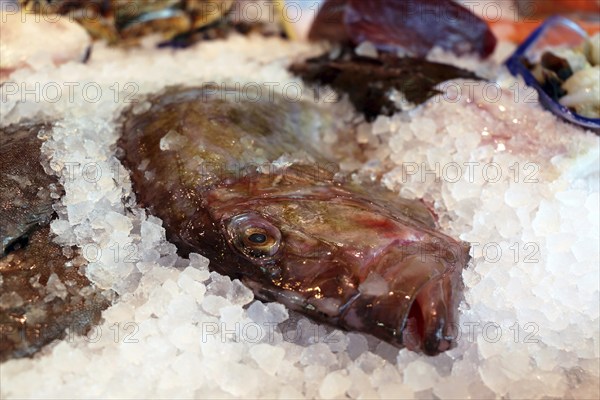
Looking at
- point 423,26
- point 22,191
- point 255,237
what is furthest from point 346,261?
point 423,26

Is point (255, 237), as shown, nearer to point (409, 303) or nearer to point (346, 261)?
point (346, 261)

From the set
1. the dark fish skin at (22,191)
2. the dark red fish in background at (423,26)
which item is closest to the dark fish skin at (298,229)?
the dark fish skin at (22,191)

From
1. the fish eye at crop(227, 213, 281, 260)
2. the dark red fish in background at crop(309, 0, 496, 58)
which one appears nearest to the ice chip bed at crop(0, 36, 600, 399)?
the fish eye at crop(227, 213, 281, 260)

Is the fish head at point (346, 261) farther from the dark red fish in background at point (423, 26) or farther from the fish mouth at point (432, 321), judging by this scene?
the dark red fish in background at point (423, 26)

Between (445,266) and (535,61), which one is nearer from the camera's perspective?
(445,266)

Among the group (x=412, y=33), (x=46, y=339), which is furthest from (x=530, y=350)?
(x=412, y=33)

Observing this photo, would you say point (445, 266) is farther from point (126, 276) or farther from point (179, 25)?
point (179, 25)

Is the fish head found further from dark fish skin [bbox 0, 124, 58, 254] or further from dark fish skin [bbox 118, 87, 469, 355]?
dark fish skin [bbox 0, 124, 58, 254]

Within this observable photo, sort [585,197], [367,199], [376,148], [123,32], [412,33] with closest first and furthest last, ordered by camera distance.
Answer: [367,199] → [585,197] → [376,148] → [412,33] → [123,32]

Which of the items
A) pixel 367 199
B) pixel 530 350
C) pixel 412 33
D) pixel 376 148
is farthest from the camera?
pixel 412 33
